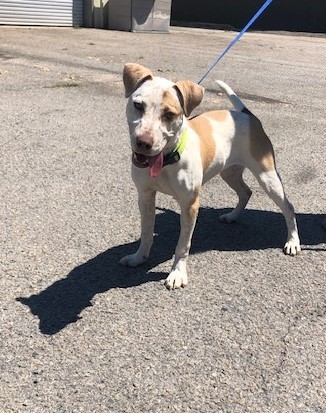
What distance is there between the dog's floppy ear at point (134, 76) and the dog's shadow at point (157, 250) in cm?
128

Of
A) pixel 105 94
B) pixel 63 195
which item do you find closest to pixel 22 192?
pixel 63 195

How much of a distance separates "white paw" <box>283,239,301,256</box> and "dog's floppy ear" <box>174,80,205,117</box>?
1.54 m

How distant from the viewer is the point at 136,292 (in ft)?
11.0

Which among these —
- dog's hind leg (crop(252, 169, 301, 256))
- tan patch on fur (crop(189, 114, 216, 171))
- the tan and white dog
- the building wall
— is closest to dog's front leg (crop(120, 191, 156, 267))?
the tan and white dog

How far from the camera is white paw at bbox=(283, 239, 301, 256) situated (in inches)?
155

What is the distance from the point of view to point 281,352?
9.35 ft

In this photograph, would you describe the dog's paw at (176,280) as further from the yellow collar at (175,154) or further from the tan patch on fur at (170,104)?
the tan patch on fur at (170,104)

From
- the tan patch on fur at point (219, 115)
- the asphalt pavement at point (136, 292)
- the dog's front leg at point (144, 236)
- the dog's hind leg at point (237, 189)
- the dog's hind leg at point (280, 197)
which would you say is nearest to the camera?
the asphalt pavement at point (136, 292)

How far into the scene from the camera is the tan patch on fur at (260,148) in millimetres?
3785

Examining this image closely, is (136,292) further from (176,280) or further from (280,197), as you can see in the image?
(280,197)

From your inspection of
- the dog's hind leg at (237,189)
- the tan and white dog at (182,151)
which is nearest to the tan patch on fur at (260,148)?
the tan and white dog at (182,151)

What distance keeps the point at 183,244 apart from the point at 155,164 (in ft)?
2.45

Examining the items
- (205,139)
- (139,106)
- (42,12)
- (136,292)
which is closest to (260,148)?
(205,139)

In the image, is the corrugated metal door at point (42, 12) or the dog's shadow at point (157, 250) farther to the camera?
the corrugated metal door at point (42, 12)
